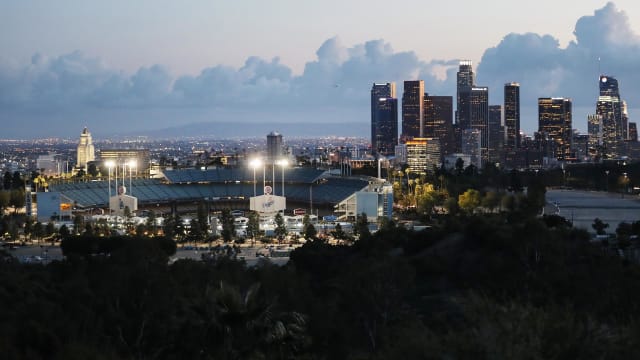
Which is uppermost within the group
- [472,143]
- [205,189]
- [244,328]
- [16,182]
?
[472,143]

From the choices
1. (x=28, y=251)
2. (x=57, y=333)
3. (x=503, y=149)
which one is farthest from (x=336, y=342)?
(x=503, y=149)

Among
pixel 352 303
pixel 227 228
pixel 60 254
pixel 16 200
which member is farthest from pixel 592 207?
pixel 352 303

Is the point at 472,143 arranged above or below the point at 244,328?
above

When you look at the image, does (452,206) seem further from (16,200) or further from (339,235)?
(16,200)

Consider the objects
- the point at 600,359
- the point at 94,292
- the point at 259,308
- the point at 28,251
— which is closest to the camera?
the point at 600,359

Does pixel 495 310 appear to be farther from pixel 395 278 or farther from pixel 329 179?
pixel 329 179

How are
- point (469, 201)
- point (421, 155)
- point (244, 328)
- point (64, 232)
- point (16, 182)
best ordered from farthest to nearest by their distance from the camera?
point (421, 155) < point (16, 182) < point (469, 201) < point (64, 232) < point (244, 328)
